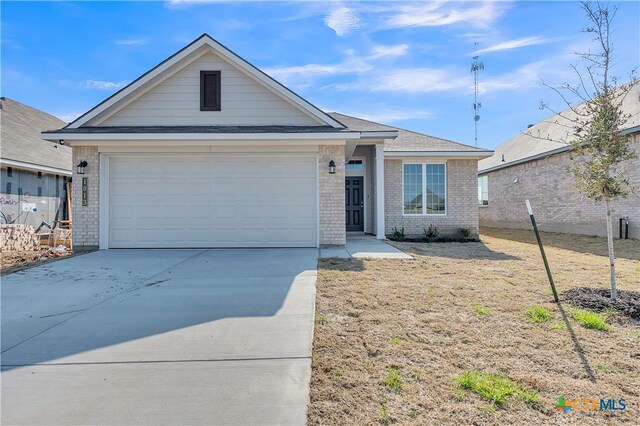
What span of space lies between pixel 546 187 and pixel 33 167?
21.4 metres

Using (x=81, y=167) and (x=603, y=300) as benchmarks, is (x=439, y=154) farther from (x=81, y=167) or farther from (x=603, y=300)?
(x=81, y=167)

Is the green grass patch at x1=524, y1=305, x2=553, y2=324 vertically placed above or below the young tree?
below

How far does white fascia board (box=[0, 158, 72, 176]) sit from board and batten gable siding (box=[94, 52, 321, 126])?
4877mm

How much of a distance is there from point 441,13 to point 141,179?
359 inches

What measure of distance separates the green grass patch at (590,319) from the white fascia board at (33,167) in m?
15.9

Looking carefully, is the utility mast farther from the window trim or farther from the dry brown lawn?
the dry brown lawn

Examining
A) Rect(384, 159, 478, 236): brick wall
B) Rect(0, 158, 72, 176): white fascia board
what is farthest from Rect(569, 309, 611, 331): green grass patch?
Rect(0, 158, 72, 176): white fascia board

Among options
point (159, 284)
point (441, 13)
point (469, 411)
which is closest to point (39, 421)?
point (469, 411)

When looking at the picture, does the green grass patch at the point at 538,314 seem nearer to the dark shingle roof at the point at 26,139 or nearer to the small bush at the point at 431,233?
the small bush at the point at 431,233

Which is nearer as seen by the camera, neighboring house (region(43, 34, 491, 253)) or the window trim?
neighboring house (region(43, 34, 491, 253))

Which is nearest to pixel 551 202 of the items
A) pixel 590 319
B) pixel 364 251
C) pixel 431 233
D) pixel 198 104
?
pixel 431 233

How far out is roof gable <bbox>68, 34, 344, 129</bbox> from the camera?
10273 millimetres

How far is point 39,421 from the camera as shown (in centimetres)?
248

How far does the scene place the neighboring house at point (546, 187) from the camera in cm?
1288
